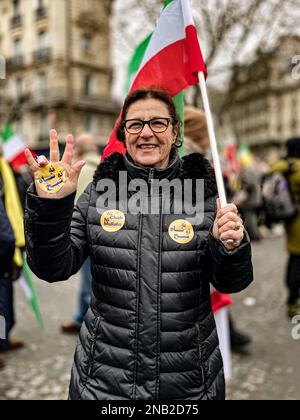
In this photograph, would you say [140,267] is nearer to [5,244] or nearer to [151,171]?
[151,171]

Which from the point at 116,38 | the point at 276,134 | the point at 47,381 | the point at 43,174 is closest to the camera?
the point at 43,174

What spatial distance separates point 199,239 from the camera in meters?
1.75

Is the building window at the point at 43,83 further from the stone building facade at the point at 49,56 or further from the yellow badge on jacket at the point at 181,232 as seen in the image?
the yellow badge on jacket at the point at 181,232

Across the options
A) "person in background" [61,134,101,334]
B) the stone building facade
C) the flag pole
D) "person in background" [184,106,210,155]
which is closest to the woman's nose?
the flag pole

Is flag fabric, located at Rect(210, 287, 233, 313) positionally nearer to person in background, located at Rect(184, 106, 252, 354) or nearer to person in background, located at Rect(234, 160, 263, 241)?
person in background, located at Rect(184, 106, 252, 354)

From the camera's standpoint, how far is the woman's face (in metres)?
1.80

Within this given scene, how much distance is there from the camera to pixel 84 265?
180 inches

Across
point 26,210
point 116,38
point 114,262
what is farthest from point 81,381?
point 116,38

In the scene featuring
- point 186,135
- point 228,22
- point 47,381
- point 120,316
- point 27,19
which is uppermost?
point 228,22

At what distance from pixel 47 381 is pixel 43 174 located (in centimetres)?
258

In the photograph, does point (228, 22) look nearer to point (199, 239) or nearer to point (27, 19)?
point (27, 19)

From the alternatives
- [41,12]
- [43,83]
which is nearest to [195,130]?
[41,12]

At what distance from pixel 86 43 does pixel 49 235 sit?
8756mm

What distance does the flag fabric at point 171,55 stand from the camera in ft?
7.26
